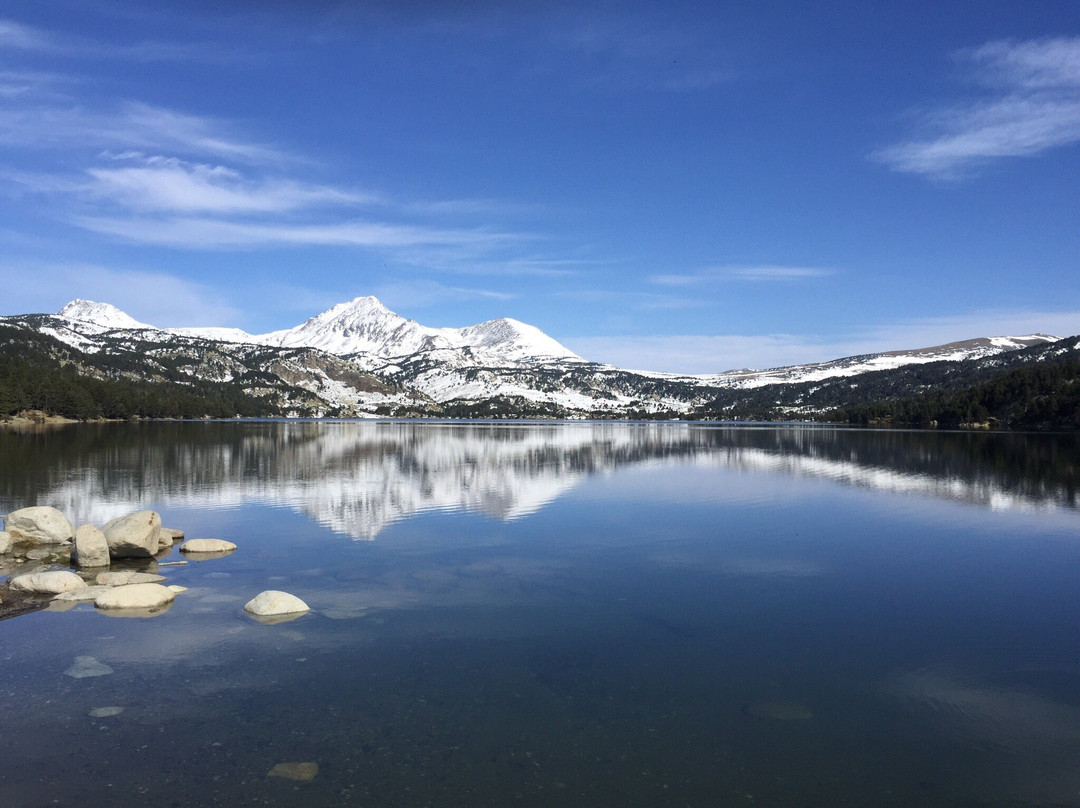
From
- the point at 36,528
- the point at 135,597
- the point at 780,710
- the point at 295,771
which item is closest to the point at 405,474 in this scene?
the point at 36,528

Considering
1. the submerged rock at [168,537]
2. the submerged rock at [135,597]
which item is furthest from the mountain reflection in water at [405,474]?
the submerged rock at [135,597]

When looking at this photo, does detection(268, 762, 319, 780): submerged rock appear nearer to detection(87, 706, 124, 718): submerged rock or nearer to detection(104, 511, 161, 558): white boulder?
detection(87, 706, 124, 718): submerged rock

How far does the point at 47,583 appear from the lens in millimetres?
21750

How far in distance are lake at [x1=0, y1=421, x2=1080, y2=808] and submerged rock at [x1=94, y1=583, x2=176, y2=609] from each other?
634 mm

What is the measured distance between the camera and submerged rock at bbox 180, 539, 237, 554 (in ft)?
90.8

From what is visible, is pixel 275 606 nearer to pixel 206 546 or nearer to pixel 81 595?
pixel 81 595

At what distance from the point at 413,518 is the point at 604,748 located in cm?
2592

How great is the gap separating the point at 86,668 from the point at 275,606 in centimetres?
494

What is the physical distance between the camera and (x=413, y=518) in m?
36.8

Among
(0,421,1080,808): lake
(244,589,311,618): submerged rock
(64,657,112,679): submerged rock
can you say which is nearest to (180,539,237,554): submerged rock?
(0,421,1080,808): lake

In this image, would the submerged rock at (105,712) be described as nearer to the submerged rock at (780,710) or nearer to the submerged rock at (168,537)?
the submerged rock at (780,710)

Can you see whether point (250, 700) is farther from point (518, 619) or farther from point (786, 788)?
point (786, 788)

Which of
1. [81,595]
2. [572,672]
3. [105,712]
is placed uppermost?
[81,595]

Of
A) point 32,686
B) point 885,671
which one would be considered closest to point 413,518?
point 32,686
